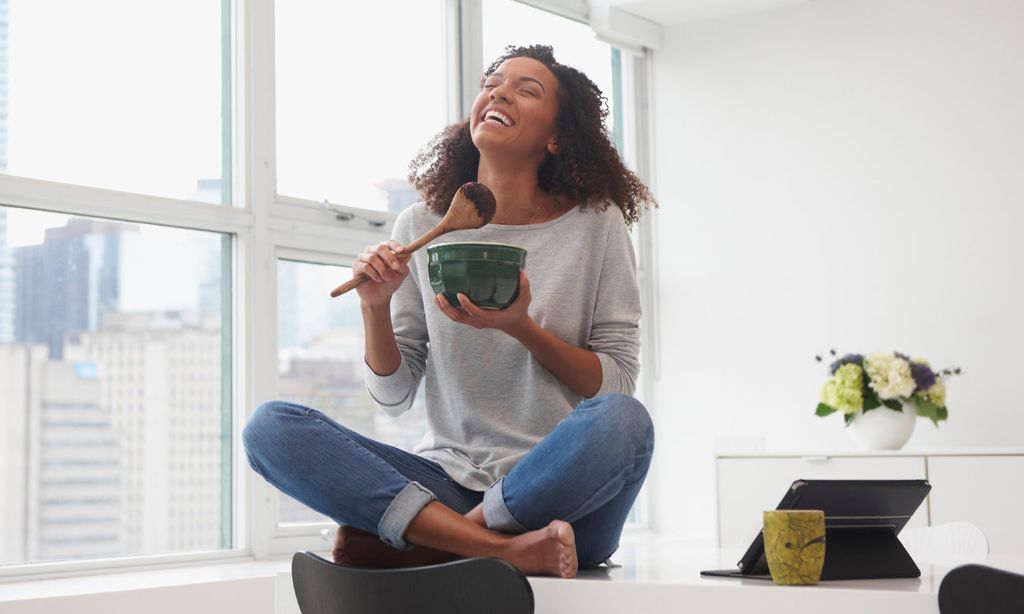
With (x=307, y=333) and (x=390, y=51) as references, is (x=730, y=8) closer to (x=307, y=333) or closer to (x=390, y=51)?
(x=390, y=51)

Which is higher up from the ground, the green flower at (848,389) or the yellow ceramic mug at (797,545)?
the green flower at (848,389)

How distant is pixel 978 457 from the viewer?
10.6 ft

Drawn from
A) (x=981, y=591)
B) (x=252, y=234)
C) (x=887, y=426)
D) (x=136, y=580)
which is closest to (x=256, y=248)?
(x=252, y=234)

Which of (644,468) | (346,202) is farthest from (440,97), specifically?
(644,468)

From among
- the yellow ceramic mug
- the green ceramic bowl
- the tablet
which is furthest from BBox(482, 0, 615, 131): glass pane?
the yellow ceramic mug

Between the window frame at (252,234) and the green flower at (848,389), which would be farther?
the green flower at (848,389)

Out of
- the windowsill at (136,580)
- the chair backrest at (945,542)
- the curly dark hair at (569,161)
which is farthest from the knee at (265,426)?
the chair backrest at (945,542)

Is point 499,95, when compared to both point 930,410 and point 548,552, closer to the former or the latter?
point 548,552

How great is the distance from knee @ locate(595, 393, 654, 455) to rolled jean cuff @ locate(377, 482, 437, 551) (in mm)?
255

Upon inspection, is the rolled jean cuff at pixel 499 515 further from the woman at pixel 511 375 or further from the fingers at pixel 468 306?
the fingers at pixel 468 306

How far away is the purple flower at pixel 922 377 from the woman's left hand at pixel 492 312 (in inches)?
94.2

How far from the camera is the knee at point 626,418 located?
1.42 m

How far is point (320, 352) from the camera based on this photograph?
3.30 metres

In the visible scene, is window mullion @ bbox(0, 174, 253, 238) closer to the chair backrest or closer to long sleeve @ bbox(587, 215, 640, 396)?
long sleeve @ bbox(587, 215, 640, 396)
